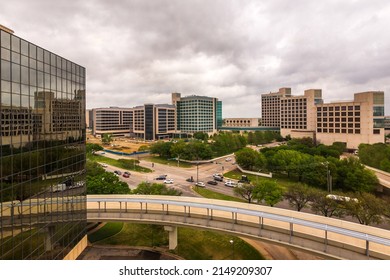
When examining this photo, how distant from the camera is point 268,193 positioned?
3008cm

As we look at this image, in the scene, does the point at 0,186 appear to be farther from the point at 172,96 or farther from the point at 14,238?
the point at 172,96

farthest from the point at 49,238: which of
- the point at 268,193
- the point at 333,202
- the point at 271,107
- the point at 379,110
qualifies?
the point at 271,107

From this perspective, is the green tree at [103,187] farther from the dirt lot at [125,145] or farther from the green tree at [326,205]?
the dirt lot at [125,145]

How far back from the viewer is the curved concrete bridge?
16.0m

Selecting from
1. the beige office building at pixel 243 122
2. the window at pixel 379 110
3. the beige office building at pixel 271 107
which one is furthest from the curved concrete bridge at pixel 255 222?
the beige office building at pixel 243 122

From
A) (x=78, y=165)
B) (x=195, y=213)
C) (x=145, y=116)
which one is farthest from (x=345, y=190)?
(x=145, y=116)

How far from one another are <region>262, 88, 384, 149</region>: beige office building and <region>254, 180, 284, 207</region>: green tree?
62.7 metres

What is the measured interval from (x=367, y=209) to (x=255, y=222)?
13952mm

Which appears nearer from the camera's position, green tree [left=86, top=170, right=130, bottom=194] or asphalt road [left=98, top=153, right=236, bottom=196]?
green tree [left=86, top=170, right=130, bottom=194]

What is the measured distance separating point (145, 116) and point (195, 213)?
328ft

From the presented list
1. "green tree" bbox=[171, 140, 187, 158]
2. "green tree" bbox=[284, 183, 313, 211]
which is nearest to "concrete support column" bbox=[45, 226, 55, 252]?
"green tree" bbox=[284, 183, 313, 211]

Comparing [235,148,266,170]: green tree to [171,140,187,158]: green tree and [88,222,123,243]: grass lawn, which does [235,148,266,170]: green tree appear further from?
[88,222,123,243]: grass lawn

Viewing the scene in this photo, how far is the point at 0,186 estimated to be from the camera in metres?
12.1

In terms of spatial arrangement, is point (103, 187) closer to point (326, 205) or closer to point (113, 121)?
point (326, 205)
